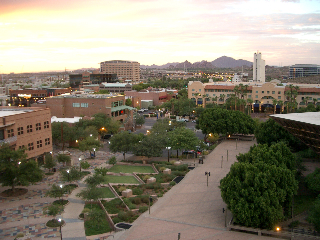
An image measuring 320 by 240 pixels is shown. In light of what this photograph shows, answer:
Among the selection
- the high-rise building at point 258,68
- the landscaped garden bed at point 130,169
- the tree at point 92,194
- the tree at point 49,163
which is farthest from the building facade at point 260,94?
the high-rise building at point 258,68

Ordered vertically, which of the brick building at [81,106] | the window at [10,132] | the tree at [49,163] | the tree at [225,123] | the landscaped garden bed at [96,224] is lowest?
the landscaped garden bed at [96,224]

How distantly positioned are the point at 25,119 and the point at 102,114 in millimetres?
27308

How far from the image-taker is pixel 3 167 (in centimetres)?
3183

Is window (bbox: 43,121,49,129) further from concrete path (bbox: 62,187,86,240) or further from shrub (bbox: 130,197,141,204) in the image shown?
shrub (bbox: 130,197,141,204)

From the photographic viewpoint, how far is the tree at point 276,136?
44.0 m

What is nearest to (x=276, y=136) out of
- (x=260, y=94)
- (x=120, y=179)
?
(x=120, y=179)

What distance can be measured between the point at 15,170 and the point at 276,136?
3272 centimetres

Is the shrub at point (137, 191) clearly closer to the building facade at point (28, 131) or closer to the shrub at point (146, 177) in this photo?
the shrub at point (146, 177)

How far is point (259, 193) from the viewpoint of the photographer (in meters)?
24.4

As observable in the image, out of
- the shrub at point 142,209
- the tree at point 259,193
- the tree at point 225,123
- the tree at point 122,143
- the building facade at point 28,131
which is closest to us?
the tree at point 259,193

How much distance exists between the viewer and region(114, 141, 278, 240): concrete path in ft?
79.8

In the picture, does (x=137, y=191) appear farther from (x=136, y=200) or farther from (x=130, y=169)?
(x=130, y=169)

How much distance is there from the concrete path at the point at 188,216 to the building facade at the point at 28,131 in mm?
17481

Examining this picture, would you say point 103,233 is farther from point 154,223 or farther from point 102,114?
point 102,114
